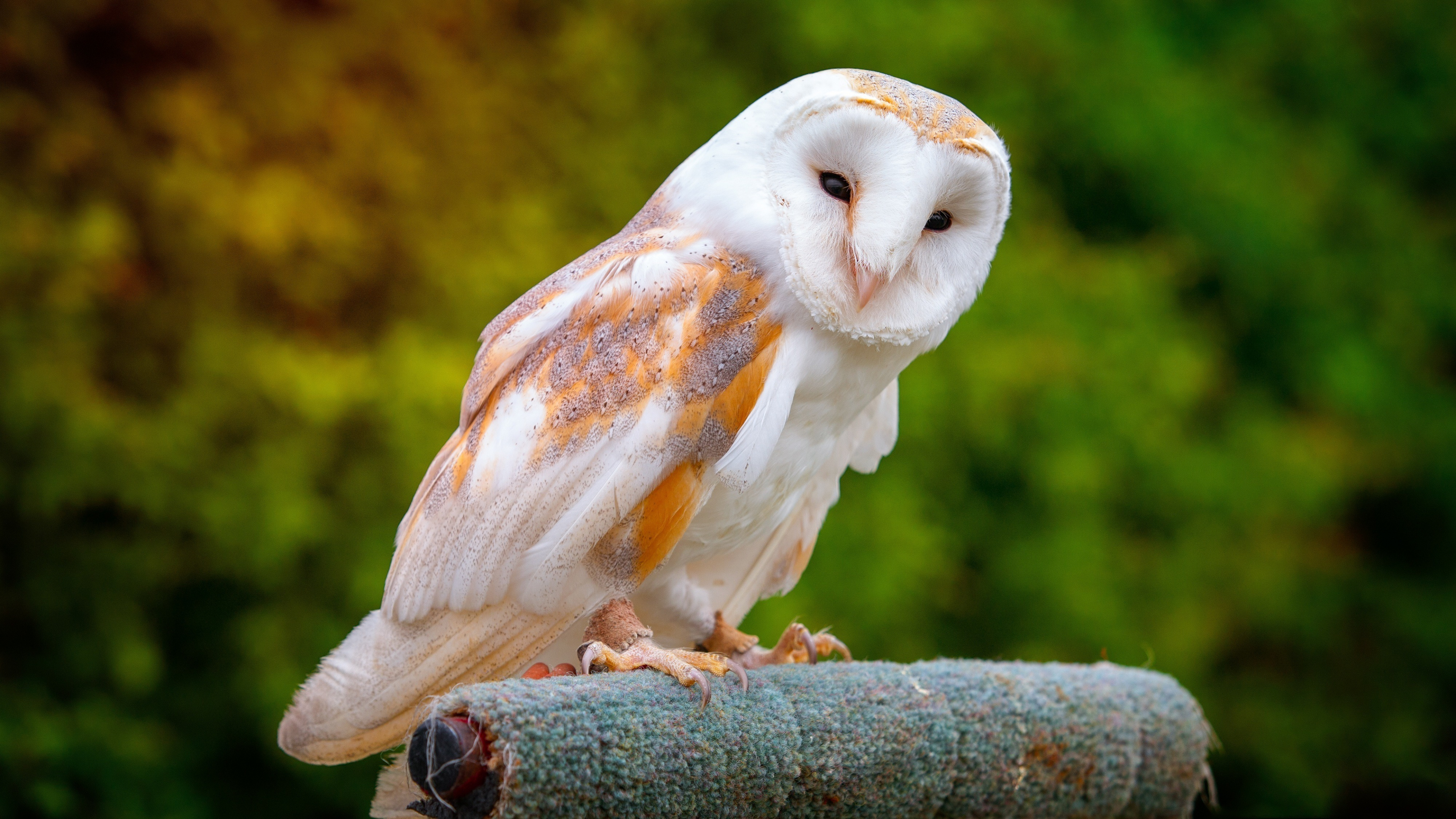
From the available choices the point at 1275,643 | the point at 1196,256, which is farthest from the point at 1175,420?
the point at 1275,643

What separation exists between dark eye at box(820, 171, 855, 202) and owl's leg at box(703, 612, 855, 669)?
57 cm

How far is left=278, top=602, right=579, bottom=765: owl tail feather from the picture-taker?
1166mm

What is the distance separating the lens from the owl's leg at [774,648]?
1406 mm

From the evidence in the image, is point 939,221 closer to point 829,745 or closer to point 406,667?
point 829,745

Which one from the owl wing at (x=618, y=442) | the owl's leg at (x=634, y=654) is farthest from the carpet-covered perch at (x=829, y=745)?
the owl wing at (x=618, y=442)

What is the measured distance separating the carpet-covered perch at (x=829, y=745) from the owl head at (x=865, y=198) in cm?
39

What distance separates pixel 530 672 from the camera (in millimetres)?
1205

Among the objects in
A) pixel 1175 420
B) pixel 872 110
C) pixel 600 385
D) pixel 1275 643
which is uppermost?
pixel 872 110

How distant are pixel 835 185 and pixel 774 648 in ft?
2.15

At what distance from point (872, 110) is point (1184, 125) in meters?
2.24

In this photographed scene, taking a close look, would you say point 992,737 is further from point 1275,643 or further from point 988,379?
point 1275,643

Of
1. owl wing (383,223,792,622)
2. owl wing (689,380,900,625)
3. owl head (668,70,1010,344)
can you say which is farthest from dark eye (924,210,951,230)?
owl wing (689,380,900,625)

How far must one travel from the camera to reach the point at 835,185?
3.77ft

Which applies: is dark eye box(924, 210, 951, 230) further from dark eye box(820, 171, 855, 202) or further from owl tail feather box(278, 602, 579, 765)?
owl tail feather box(278, 602, 579, 765)
